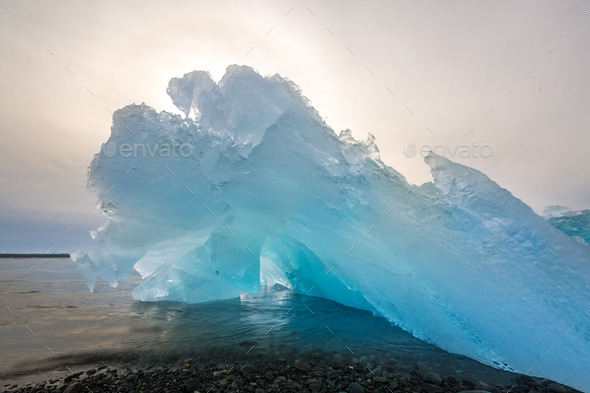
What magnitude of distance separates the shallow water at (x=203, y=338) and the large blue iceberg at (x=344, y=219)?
2.59 feet

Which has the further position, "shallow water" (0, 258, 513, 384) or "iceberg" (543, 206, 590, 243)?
"iceberg" (543, 206, 590, 243)

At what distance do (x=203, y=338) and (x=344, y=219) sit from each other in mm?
3349

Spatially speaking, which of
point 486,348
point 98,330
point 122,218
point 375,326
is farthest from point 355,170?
point 98,330

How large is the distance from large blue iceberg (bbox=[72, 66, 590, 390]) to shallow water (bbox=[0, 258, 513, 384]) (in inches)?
31.0

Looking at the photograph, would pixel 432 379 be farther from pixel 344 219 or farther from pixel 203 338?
pixel 203 338

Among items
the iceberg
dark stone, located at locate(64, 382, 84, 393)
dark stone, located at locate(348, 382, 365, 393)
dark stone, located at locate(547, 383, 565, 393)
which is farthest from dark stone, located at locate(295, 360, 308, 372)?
the iceberg

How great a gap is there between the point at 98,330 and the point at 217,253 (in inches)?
110

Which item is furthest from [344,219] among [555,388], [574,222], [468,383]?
[574,222]

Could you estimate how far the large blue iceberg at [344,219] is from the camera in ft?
14.9

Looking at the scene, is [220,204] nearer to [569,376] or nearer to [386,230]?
[386,230]

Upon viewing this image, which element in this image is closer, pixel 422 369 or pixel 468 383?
pixel 468 383

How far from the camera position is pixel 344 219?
20.1ft

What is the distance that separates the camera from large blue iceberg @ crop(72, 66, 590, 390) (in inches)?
179

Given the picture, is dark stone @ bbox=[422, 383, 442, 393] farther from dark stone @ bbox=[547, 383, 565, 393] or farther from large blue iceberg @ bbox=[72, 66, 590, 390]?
large blue iceberg @ bbox=[72, 66, 590, 390]
